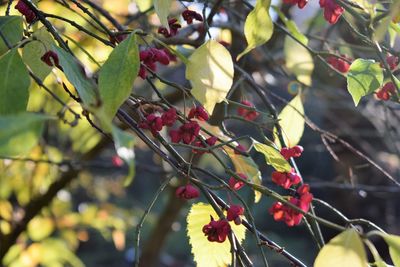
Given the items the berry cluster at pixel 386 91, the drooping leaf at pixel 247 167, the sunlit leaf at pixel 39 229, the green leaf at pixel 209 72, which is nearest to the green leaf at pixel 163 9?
the green leaf at pixel 209 72

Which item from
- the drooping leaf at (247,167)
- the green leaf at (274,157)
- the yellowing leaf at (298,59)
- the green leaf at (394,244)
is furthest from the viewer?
the yellowing leaf at (298,59)

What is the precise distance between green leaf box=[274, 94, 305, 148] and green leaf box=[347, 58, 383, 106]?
187mm

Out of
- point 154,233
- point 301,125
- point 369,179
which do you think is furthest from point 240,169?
point 369,179

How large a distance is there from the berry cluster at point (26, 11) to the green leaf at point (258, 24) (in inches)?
11.6

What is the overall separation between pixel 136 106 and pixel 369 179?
3.00 meters

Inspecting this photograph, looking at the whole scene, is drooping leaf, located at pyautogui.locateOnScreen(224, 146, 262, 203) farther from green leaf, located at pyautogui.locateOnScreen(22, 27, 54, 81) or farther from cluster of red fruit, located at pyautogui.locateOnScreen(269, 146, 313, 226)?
green leaf, located at pyautogui.locateOnScreen(22, 27, 54, 81)

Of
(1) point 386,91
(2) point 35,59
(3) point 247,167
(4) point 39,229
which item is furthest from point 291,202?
(4) point 39,229

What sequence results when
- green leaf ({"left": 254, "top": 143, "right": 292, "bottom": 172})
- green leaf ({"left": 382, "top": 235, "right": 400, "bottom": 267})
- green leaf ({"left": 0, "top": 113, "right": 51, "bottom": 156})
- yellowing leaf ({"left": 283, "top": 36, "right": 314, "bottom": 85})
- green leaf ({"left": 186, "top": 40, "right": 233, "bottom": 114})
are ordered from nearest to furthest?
green leaf ({"left": 0, "top": 113, "right": 51, "bottom": 156}), green leaf ({"left": 382, "top": 235, "right": 400, "bottom": 267}), green leaf ({"left": 186, "top": 40, "right": 233, "bottom": 114}), green leaf ({"left": 254, "top": 143, "right": 292, "bottom": 172}), yellowing leaf ({"left": 283, "top": 36, "right": 314, "bottom": 85})

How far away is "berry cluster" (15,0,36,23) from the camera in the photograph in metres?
0.93

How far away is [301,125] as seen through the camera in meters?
1.10

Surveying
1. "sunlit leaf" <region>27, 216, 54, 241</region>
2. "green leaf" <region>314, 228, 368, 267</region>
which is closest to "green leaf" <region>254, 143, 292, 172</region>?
"green leaf" <region>314, 228, 368, 267</region>

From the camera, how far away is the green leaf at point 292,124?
1.08 meters

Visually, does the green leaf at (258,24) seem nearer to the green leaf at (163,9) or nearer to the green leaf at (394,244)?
the green leaf at (163,9)

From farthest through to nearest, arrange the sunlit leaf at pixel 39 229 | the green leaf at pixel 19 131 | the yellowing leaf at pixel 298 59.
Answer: the sunlit leaf at pixel 39 229, the yellowing leaf at pixel 298 59, the green leaf at pixel 19 131
